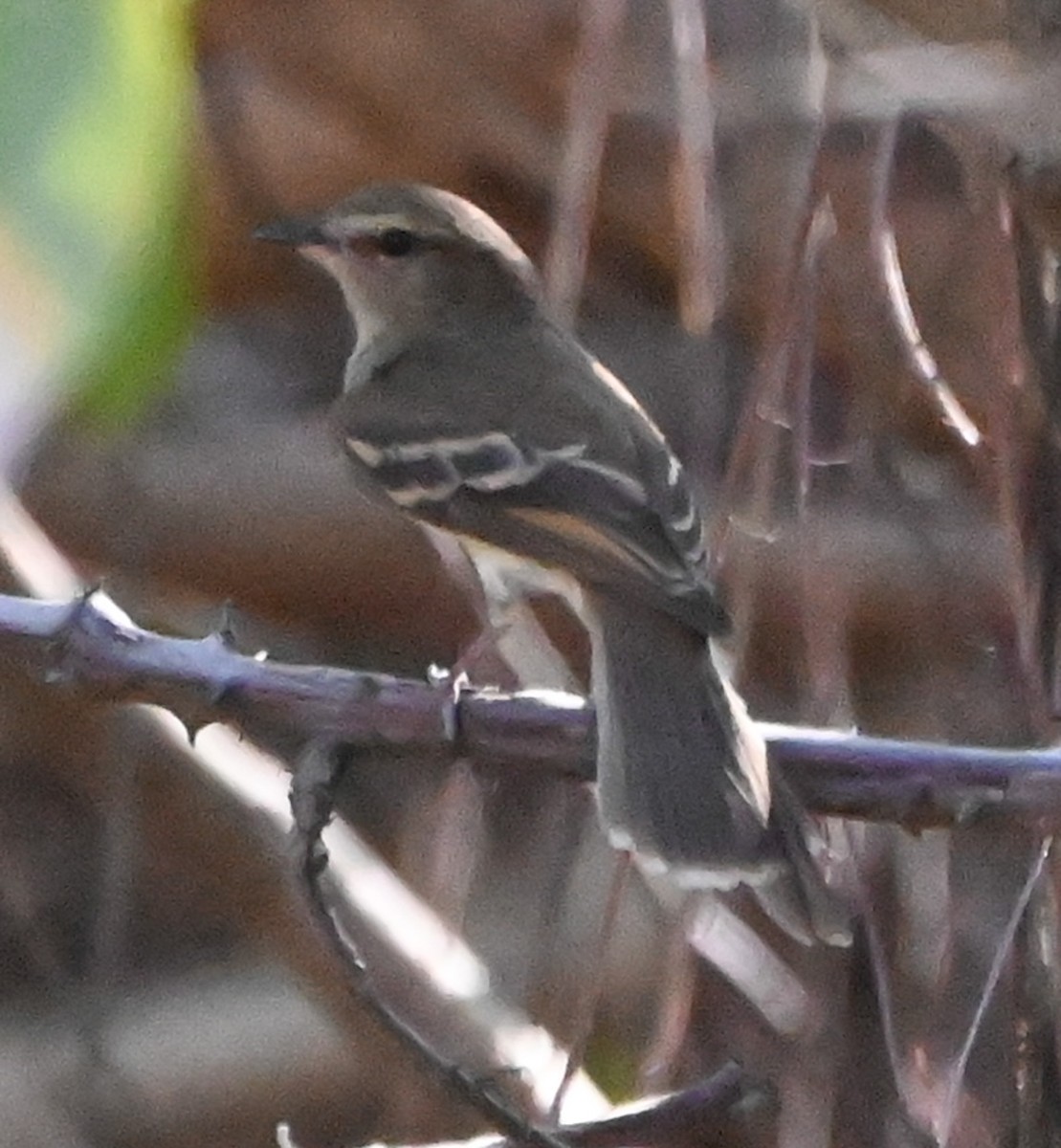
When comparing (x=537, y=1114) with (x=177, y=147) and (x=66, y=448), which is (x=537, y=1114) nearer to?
(x=177, y=147)

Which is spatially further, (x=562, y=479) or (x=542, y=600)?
(x=542, y=600)

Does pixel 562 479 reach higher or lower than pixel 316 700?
lower

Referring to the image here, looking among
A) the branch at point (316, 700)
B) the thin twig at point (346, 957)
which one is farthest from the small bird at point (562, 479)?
the thin twig at point (346, 957)

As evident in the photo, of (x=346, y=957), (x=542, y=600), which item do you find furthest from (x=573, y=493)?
(x=542, y=600)

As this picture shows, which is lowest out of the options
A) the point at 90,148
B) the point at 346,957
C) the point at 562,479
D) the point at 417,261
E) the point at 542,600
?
the point at 542,600

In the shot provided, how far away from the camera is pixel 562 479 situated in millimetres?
2113

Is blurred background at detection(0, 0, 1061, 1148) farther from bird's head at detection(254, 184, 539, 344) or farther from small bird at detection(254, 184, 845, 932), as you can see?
bird's head at detection(254, 184, 539, 344)

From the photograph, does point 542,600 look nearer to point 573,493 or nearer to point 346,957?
point 573,493

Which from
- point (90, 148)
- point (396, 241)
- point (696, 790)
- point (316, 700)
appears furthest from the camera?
point (396, 241)

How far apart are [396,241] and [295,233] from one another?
0.21 metres

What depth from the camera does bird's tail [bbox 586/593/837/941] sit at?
5.70ft

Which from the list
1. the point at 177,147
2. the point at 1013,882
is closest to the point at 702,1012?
the point at 1013,882

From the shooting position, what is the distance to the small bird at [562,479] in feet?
5.89

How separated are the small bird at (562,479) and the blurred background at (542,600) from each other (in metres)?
0.08
